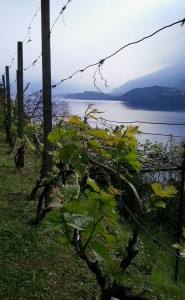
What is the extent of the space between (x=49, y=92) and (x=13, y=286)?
3317mm

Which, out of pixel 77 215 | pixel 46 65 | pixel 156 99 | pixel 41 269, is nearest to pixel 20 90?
pixel 46 65

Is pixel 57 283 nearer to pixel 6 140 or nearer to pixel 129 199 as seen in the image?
pixel 129 199

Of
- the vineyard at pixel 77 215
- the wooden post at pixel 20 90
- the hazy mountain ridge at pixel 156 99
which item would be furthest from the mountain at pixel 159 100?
the vineyard at pixel 77 215

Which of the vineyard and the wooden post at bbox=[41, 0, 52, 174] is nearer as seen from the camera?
the vineyard

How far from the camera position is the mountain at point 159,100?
167 metres

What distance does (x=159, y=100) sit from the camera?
179500 millimetres

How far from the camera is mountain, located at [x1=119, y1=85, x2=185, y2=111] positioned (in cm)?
16690

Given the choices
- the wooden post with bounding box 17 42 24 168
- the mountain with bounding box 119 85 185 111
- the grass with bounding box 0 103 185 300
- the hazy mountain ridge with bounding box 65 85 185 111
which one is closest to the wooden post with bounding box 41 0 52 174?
the grass with bounding box 0 103 185 300

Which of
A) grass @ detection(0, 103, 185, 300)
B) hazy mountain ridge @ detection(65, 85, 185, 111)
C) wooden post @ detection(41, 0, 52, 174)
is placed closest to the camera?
grass @ detection(0, 103, 185, 300)

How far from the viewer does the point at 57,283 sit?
4.87 m

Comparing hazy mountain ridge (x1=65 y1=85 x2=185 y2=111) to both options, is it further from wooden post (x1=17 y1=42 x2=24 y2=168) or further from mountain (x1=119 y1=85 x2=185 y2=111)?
wooden post (x1=17 y1=42 x2=24 y2=168)

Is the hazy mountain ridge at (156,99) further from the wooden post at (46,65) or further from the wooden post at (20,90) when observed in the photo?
the wooden post at (46,65)

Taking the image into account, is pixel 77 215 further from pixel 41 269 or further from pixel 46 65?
pixel 46 65

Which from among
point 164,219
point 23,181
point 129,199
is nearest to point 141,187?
point 129,199
